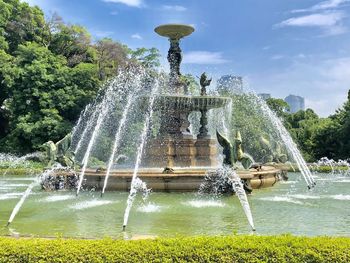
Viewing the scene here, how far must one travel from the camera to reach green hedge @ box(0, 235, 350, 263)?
5.97 meters

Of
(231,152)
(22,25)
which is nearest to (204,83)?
(231,152)

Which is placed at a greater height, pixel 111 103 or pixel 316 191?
pixel 111 103

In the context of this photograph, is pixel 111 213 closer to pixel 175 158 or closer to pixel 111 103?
pixel 175 158

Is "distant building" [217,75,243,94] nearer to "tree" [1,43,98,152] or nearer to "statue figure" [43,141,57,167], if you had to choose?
"tree" [1,43,98,152]

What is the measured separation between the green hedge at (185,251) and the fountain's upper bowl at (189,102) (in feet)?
45.0

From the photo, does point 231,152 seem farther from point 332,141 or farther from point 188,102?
point 332,141

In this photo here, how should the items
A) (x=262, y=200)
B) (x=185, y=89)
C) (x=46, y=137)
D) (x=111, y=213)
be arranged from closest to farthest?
(x=111, y=213) → (x=262, y=200) → (x=185, y=89) → (x=46, y=137)

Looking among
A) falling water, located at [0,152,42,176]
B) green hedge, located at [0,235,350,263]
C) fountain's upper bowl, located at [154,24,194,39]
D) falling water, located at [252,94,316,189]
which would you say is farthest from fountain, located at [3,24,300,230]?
falling water, located at [0,152,42,176]

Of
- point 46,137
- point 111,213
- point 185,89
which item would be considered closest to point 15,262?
point 111,213

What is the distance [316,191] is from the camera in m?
16.4

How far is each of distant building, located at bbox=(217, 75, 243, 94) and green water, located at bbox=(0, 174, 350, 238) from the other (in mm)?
15200

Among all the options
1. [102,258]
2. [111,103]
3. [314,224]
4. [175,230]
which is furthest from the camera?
[111,103]

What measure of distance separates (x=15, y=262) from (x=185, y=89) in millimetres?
17001

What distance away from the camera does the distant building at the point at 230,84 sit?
29.9 m
